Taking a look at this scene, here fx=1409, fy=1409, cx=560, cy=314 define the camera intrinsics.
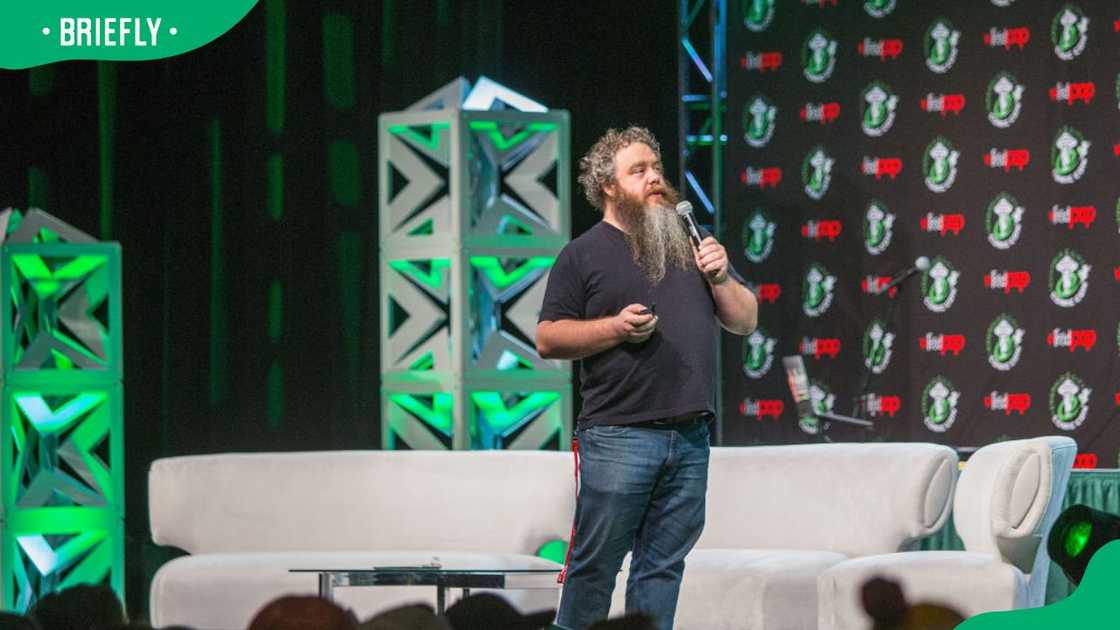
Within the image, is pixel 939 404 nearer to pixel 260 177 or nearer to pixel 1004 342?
pixel 1004 342

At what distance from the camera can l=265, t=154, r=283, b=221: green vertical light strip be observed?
21.7 feet

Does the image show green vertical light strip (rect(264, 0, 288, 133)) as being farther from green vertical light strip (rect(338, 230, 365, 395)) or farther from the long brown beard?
the long brown beard

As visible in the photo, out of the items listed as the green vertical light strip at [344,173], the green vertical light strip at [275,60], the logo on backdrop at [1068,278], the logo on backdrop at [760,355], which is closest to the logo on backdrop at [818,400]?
the logo on backdrop at [760,355]

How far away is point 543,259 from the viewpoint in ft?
17.2

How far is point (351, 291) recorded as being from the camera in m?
6.63

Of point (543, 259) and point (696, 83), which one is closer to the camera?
point (543, 259)

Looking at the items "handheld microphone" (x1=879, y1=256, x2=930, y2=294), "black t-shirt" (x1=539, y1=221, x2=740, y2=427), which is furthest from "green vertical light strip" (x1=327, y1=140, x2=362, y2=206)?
"black t-shirt" (x1=539, y1=221, x2=740, y2=427)

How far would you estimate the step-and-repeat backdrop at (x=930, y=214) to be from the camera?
21.2 feet

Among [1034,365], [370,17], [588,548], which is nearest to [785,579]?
[588,548]

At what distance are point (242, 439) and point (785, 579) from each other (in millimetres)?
3208

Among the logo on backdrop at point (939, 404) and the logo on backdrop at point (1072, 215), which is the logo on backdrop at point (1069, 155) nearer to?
the logo on backdrop at point (1072, 215)

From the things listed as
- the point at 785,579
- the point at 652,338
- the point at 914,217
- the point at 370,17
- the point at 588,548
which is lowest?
the point at 785,579

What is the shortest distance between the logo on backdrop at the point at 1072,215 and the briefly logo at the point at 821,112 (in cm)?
113

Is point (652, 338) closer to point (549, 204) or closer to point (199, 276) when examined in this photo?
point (549, 204)
